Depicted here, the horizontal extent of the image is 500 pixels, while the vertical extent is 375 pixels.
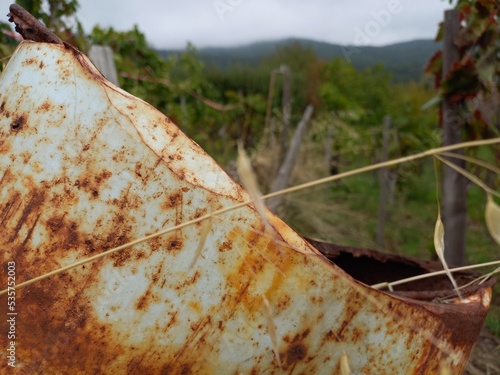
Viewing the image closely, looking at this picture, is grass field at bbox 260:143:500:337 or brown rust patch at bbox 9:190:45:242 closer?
brown rust patch at bbox 9:190:45:242

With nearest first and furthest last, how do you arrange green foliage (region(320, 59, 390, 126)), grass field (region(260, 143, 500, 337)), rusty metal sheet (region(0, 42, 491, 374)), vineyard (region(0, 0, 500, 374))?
rusty metal sheet (region(0, 42, 491, 374)), vineyard (region(0, 0, 500, 374)), grass field (region(260, 143, 500, 337)), green foliage (region(320, 59, 390, 126))

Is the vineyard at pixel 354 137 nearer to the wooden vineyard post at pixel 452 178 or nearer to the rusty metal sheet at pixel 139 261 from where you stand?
the wooden vineyard post at pixel 452 178

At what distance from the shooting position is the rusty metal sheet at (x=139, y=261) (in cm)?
96

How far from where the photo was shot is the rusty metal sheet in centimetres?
96

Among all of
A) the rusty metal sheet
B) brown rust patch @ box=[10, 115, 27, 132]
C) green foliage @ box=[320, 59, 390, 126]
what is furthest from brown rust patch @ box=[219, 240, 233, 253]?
green foliage @ box=[320, 59, 390, 126]

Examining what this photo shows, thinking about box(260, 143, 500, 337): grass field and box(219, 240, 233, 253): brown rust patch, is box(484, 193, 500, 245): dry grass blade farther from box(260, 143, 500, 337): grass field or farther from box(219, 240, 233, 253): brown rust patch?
box(260, 143, 500, 337): grass field

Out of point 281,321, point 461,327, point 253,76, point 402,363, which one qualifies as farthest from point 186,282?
point 253,76

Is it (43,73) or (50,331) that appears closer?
(50,331)

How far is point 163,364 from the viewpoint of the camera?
98cm

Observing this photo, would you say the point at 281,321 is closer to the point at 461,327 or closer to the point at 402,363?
the point at 402,363

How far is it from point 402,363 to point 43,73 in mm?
945

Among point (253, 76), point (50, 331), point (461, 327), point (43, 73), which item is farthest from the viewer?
point (253, 76)

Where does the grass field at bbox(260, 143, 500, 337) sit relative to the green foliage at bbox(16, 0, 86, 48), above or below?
below

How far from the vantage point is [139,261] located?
96 cm
